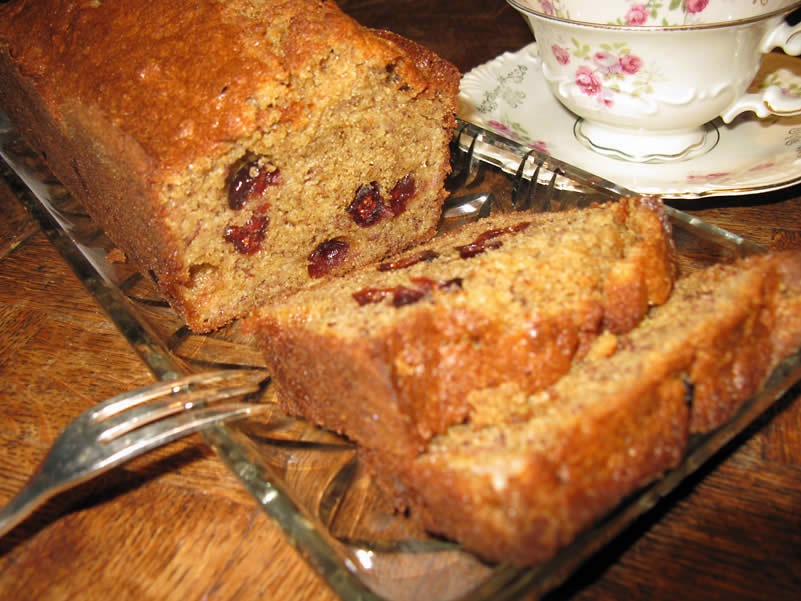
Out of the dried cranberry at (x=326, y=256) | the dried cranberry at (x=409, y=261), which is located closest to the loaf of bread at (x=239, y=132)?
the dried cranberry at (x=326, y=256)

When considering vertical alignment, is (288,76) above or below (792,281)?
above

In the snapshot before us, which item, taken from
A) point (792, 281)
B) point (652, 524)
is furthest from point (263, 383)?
point (792, 281)

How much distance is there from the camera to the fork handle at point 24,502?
1.54m

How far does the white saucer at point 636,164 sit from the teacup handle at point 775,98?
0.41ft

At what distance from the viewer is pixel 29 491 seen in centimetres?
154

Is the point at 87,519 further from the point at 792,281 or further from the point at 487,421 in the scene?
the point at 792,281

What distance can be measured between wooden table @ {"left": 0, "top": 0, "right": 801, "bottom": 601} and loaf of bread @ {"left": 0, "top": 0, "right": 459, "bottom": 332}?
510 millimetres

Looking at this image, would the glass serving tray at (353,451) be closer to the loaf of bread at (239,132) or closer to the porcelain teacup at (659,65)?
the loaf of bread at (239,132)

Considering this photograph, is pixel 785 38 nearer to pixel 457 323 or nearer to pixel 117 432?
pixel 457 323

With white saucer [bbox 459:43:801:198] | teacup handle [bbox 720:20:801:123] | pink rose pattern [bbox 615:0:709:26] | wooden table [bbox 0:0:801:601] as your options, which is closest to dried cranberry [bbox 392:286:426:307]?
wooden table [bbox 0:0:801:601]

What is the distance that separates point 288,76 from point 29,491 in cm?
131

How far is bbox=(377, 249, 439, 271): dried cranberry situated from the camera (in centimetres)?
200

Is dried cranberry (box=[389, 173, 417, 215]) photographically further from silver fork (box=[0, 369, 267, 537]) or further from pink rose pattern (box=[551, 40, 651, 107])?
silver fork (box=[0, 369, 267, 537])

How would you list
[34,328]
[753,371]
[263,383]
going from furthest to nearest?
[34,328], [263,383], [753,371]
